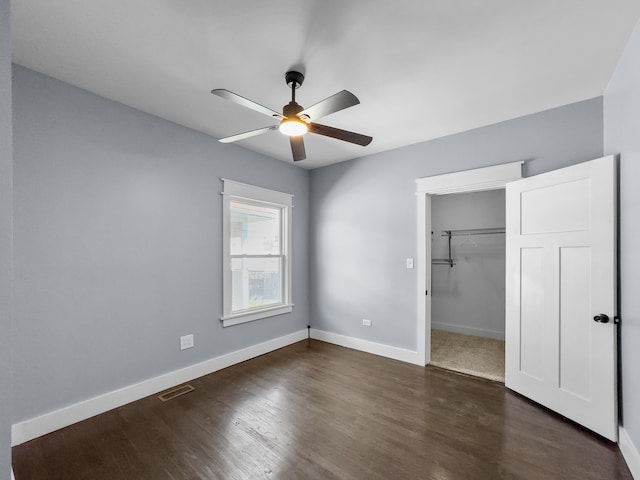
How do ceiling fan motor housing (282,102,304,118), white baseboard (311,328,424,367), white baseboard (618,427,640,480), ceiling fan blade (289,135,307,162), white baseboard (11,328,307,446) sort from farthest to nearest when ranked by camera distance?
1. white baseboard (311,328,424,367)
2. ceiling fan blade (289,135,307,162)
3. white baseboard (11,328,307,446)
4. ceiling fan motor housing (282,102,304,118)
5. white baseboard (618,427,640,480)

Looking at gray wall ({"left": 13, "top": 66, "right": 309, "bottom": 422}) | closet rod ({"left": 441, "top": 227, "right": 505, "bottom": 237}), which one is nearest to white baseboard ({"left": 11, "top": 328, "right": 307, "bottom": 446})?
gray wall ({"left": 13, "top": 66, "right": 309, "bottom": 422})

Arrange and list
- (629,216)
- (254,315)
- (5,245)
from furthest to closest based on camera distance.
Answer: (254,315) < (629,216) < (5,245)

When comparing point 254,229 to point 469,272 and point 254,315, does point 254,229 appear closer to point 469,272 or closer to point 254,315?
point 254,315

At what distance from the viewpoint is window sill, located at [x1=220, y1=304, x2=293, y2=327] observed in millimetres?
3446

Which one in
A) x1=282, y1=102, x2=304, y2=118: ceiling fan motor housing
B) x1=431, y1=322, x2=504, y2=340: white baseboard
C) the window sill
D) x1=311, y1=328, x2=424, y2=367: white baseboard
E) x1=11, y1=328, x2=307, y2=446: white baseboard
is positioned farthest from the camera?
x1=431, y1=322, x2=504, y2=340: white baseboard

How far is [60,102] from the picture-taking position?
7.42 feet

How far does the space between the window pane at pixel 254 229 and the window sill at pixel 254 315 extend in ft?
2.58

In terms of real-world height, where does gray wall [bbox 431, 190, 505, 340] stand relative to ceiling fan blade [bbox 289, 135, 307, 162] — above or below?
below

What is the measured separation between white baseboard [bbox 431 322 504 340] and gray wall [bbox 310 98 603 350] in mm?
1784

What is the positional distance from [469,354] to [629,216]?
2.54m

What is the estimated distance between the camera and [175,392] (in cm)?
280

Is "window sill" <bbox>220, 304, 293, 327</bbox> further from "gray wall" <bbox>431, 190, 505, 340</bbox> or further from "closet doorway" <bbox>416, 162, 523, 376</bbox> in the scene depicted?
"gray wall" <bbox>431, 190, 505, 340</bbox>

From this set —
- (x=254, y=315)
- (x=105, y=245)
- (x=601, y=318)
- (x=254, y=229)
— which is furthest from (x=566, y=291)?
(x=105, y=245)

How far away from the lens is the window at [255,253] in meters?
3.49
